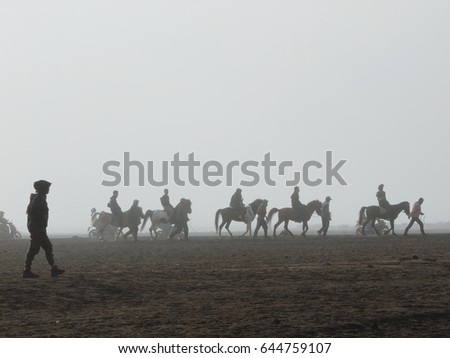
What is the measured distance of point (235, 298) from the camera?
15.8 meters

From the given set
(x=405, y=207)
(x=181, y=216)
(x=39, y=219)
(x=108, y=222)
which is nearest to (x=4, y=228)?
(x=108, y=222)

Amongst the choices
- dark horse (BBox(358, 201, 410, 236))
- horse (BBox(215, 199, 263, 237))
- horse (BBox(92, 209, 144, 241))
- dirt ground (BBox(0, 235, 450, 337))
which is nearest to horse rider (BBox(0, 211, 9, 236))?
horse (BBox(92, 209, 144, 241))

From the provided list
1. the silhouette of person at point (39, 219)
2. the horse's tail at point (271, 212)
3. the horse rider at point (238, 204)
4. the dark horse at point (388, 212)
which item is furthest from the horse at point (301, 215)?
the silhouette of person at point (39, 219)

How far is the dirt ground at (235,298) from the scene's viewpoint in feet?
41.0

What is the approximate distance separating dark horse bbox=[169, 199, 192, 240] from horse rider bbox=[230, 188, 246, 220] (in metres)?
2.60

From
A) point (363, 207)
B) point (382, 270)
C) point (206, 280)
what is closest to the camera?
point (206, 280)

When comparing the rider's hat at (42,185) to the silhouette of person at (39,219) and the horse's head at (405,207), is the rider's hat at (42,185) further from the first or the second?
the horse's head at (405,207)

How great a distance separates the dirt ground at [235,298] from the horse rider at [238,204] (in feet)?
63.5

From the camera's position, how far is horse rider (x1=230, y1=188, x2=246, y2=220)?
Result: 44.1 metres

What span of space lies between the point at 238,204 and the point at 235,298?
28417 mm
